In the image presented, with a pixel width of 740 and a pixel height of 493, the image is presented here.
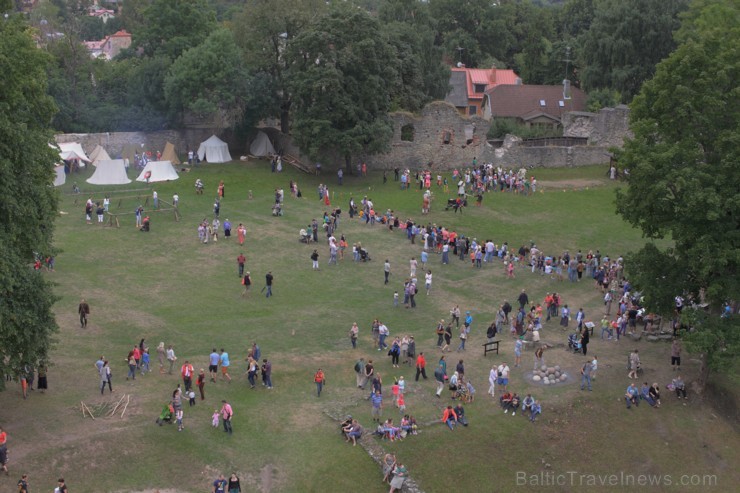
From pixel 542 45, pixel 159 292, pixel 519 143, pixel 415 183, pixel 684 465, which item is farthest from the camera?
pixel 542 45

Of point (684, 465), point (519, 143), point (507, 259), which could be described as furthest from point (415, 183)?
point (684, 465)

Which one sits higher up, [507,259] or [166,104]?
[166,104]

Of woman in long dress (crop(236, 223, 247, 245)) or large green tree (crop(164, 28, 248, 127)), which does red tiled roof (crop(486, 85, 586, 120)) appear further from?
woman in long dress (crop(236, 223, 247, 245))

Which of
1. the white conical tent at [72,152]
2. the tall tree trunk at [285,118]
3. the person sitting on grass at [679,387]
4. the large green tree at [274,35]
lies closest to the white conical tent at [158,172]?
the white conical tent at [72,152]

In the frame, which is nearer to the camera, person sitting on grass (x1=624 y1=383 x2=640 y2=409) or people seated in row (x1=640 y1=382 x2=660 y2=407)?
person sitting on grass (x1=624 y1=383 x2=640 y2=409)

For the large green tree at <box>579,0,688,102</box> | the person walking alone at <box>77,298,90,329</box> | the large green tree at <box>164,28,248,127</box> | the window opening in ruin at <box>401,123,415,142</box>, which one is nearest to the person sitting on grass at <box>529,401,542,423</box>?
the person walking alone at <box>77,298,90,329</box>

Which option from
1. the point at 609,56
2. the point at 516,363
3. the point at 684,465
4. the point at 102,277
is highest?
the point at 609,56

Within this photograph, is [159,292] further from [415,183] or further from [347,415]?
[415,183]
